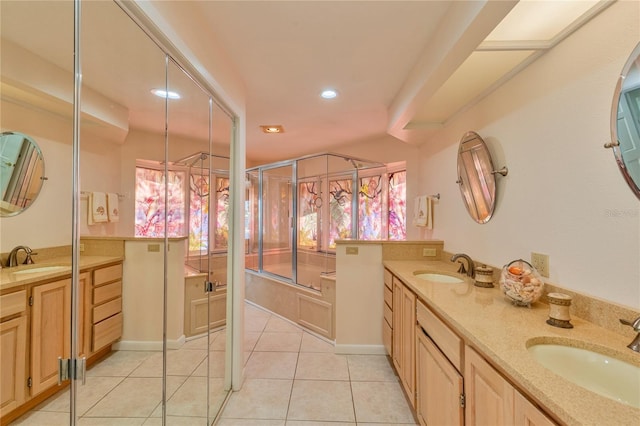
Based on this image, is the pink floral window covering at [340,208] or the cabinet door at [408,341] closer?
the cabinet door at [408,341]

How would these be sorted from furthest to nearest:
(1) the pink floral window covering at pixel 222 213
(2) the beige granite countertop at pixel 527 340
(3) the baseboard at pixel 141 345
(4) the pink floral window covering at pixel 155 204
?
(1) the pink floral window covering at pixel 222 213
(4) the pink floral window covering at pixel 155 204
(3) the baseboard at pixel 141 345
(2) the beige granite countertop at pixel 527 340

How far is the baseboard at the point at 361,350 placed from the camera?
264cm

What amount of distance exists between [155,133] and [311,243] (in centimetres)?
321

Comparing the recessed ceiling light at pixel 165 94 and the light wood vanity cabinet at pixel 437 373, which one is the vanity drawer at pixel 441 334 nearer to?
the light wood vanity cabinet at pixel 437 373

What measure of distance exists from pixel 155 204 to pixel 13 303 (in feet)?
2.31

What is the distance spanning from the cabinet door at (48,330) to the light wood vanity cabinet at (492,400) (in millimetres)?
1360

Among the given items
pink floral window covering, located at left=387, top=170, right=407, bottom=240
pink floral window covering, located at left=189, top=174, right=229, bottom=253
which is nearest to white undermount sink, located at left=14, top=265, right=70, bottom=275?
pink floral window covering, located at left=189, top=174, right=229, bottom=253

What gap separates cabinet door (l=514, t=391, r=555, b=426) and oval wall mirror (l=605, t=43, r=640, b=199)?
2.67ft

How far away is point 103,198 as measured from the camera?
3.31 feet

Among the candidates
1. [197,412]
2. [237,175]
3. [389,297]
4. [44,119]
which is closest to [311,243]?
[389,297]

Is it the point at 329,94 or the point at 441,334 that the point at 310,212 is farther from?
the point at 441,334

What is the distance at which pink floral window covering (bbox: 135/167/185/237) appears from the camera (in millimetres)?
1292

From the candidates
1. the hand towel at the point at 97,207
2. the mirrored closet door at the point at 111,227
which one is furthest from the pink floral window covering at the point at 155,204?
the hand towel at the point at 97,207

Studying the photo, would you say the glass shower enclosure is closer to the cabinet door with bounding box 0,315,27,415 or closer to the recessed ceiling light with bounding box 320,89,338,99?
the recessed ceiling light with bounding box 320,89,338,99
